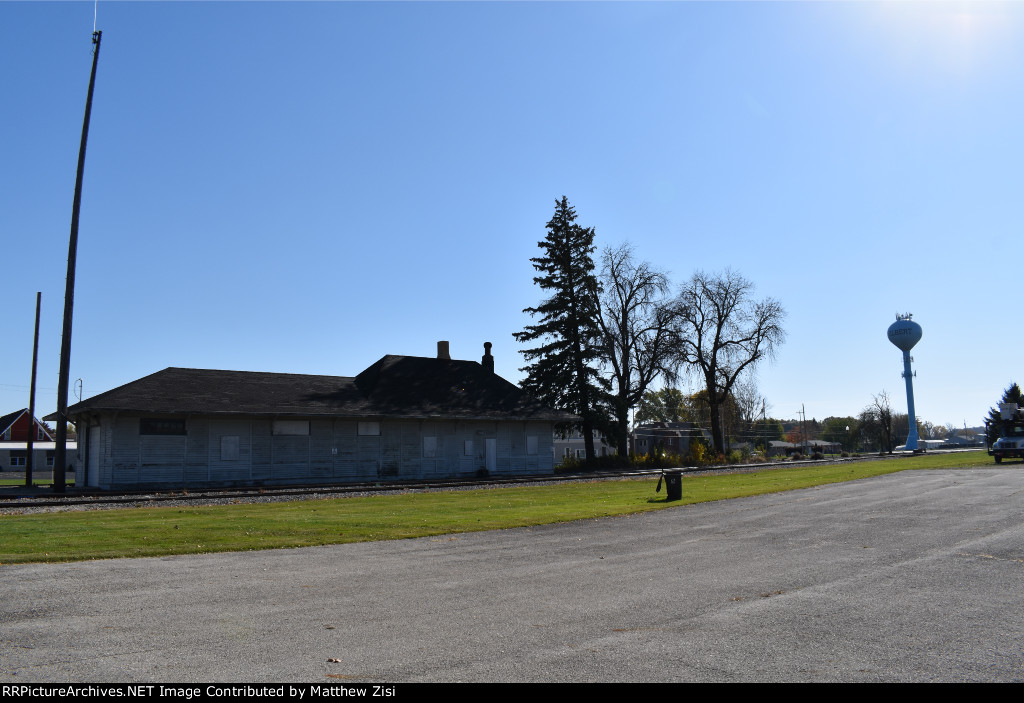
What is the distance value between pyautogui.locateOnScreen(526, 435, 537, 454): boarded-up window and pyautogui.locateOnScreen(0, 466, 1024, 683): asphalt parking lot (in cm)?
3093

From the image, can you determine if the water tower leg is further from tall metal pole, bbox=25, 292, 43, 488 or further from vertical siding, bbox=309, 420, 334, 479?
tall metal pole, bbox=25, 292, 43, 488

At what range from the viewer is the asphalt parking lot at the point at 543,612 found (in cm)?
550

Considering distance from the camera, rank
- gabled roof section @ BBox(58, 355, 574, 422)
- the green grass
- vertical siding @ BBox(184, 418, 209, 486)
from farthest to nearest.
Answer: gabled roof section @ BBox(58, 355, 574, 422), vertical siding @ BBox(184, 418, 209, 486), the green grass

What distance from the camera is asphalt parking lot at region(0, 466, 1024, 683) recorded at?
18.0ft

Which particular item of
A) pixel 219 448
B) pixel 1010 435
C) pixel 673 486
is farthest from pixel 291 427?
pixel 1010 435

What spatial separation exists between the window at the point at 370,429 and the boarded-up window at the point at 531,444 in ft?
34.0

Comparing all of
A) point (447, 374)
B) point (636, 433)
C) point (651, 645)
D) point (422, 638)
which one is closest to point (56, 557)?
point (422, 638)

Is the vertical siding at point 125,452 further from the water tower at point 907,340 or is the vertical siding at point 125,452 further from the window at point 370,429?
the water tower at point 907,340

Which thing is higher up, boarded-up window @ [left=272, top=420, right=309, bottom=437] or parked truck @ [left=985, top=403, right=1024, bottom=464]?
boarded-up window @ [left=272, top=420, right=309, bottom=437]

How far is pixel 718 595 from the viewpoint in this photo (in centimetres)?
822

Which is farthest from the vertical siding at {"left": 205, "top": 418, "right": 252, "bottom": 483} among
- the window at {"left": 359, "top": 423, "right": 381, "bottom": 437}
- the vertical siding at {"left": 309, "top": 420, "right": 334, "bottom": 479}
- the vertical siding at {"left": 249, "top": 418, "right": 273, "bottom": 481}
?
the window at {"left": 359, "top": 423, "right": 381, "bottom": 437}

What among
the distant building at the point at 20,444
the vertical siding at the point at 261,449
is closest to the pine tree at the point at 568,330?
the vertical siding at the point at 261,449
